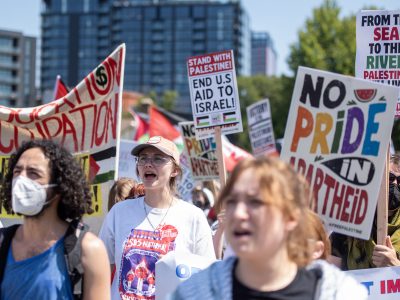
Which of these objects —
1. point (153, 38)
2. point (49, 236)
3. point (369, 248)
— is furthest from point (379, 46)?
point (153, 38)

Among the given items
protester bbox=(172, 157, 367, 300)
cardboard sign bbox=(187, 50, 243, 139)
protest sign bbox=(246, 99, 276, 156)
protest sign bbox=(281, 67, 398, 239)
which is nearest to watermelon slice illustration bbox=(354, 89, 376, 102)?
protest sign bbox=(281, 67, 398, 239)

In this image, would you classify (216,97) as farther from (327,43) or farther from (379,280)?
(327,43)

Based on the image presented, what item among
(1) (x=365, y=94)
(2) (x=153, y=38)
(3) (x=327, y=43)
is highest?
(2) (x=153, y=38)

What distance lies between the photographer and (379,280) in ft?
12.9

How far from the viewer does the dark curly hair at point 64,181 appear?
2910mm

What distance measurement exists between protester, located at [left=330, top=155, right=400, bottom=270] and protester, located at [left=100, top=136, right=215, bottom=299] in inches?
30.9

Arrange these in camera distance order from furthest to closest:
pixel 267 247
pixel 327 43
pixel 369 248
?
pixel 327 43, pixel 369 248, pixel 267 247

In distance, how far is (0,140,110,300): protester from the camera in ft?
9.07

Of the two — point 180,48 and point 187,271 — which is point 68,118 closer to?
point 187,271

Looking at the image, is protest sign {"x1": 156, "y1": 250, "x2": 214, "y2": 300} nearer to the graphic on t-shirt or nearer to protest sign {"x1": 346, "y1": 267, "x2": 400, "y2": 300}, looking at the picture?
the graphic on t-shirt

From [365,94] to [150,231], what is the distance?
152 cm

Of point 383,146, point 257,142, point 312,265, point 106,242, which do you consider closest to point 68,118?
point 106,242

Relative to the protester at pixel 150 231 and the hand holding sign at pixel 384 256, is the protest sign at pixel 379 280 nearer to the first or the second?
the hand holding sign at pixel 384 256

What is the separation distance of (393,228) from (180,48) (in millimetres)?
145376
